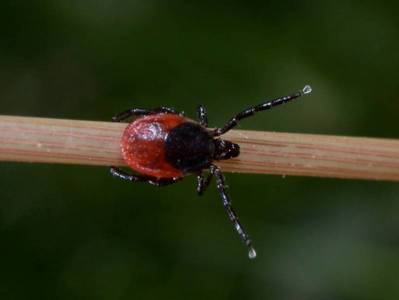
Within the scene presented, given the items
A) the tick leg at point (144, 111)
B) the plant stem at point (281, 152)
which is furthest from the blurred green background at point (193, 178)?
the plant stem at point (281, 152)

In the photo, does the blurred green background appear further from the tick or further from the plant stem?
the plant stem

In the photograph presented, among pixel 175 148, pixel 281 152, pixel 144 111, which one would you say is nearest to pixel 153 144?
pixel 175 148

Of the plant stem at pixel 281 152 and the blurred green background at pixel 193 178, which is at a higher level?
the blurred green background at pixel 193 178

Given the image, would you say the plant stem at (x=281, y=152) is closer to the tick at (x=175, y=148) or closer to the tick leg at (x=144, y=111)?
the tick at (x=175, y=148)

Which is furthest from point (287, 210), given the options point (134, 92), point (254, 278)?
point (134, 92)

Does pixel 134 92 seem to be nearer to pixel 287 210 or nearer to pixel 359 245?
pixel 287 210

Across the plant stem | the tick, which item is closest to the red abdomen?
the tick
